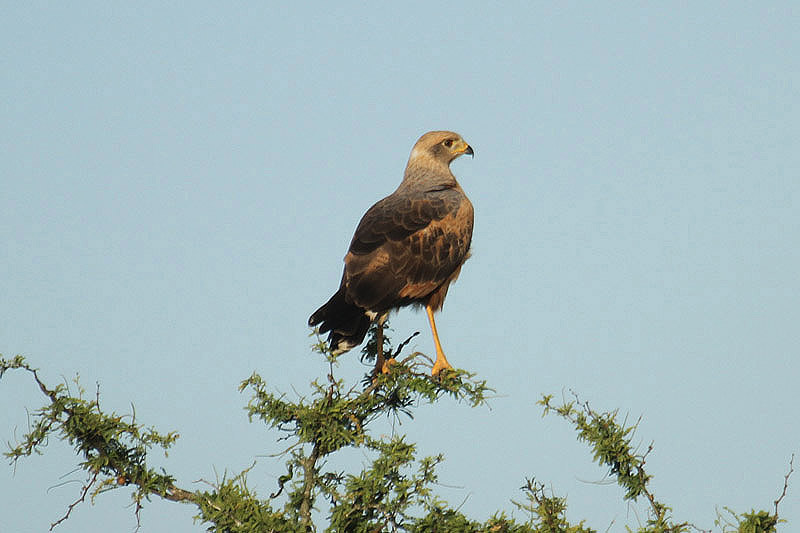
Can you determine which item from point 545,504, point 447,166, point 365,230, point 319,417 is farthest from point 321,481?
point 447,166

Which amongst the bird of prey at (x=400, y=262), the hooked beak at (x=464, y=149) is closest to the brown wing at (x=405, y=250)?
the bird of prey at (x=400, y=262)

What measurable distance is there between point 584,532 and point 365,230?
3.73 meters

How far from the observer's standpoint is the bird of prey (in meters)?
7.40

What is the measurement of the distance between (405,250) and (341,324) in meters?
1.10

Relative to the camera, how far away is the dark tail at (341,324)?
23.9 ft

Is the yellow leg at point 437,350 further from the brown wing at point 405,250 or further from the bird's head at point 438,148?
the bird's head at point 438,148

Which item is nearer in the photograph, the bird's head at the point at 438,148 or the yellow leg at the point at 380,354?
the yellow leg at the point at 380,354

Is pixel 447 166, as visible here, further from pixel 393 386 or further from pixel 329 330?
pixel 393 386

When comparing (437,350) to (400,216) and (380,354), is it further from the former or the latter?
(400,216)

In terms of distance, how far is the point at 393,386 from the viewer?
622 centimetres

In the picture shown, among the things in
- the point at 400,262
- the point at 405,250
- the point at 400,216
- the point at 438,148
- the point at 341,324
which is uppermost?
the point at 438,148

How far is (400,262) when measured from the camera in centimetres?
803

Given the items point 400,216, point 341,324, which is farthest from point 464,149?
point 341,324

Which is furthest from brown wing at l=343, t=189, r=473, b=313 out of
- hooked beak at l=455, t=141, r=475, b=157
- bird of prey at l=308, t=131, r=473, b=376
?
hooked beak at l=455, t=141, r=475, b=157
